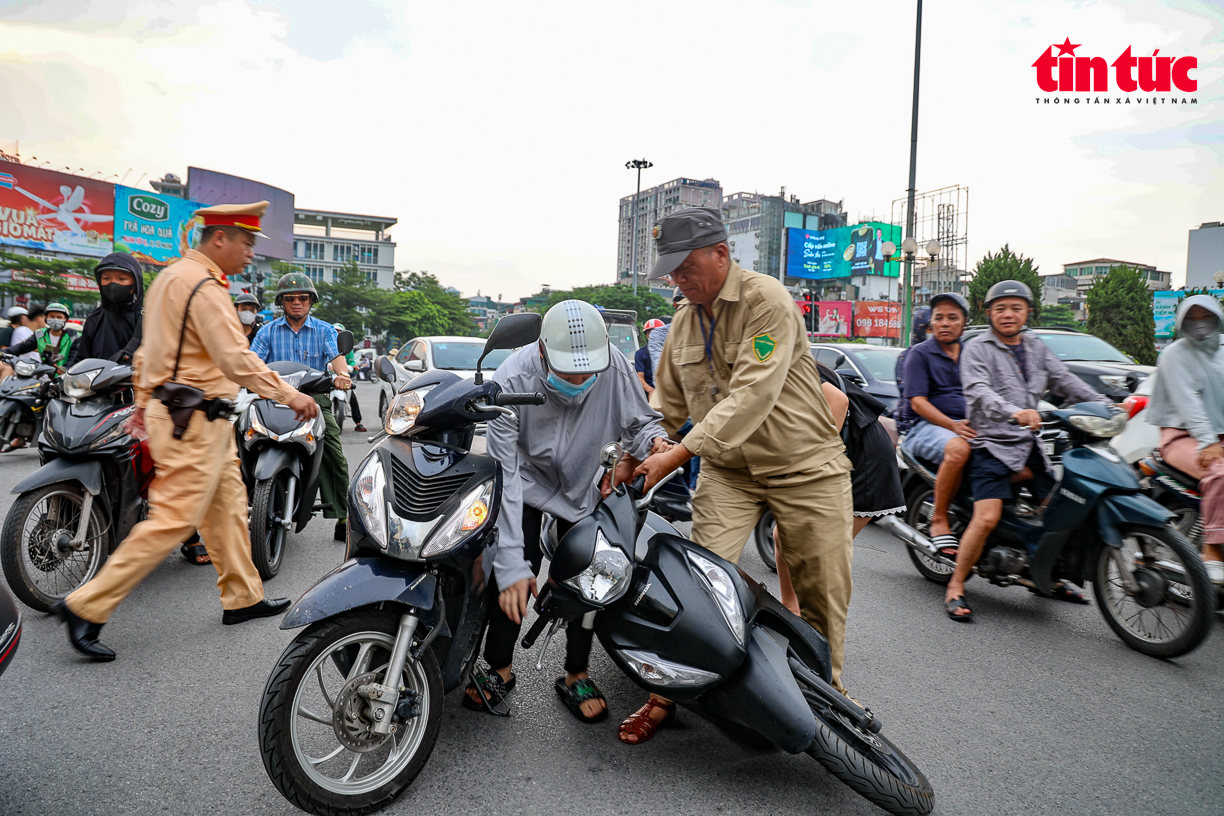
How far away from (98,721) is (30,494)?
150cm

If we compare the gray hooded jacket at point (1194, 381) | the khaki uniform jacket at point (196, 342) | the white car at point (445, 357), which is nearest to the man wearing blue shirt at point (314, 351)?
the khaki uniform jacket at point (196, 342)

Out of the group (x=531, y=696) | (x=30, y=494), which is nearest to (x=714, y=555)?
(x=531, y=696)

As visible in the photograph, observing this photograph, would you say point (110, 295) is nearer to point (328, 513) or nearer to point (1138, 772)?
point (328, 513)

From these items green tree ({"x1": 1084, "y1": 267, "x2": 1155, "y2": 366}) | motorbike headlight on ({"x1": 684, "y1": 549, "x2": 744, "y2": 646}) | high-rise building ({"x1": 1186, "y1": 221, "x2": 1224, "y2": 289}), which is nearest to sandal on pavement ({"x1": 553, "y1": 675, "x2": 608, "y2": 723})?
motorbike headlight on ({"x1": 684, "y1": 549, "x2": 744, "y2": 646})

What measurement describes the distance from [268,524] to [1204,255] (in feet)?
214

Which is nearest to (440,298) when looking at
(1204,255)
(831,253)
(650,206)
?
(831,253)

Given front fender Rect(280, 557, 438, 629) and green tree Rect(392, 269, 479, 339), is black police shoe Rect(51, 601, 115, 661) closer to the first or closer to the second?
front fender Rect(280, 557, 438, 629)

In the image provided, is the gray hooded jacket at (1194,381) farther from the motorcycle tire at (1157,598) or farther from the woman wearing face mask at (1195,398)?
the motorcycle tire at (1157,598)

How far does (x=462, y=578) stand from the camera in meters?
2.52

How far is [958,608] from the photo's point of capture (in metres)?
4.12

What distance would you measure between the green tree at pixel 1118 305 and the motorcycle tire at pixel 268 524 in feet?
156

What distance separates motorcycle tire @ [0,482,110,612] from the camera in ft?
11.6

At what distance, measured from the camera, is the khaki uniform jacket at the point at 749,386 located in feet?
8.52

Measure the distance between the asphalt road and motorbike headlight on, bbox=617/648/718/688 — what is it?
1.14 ft
